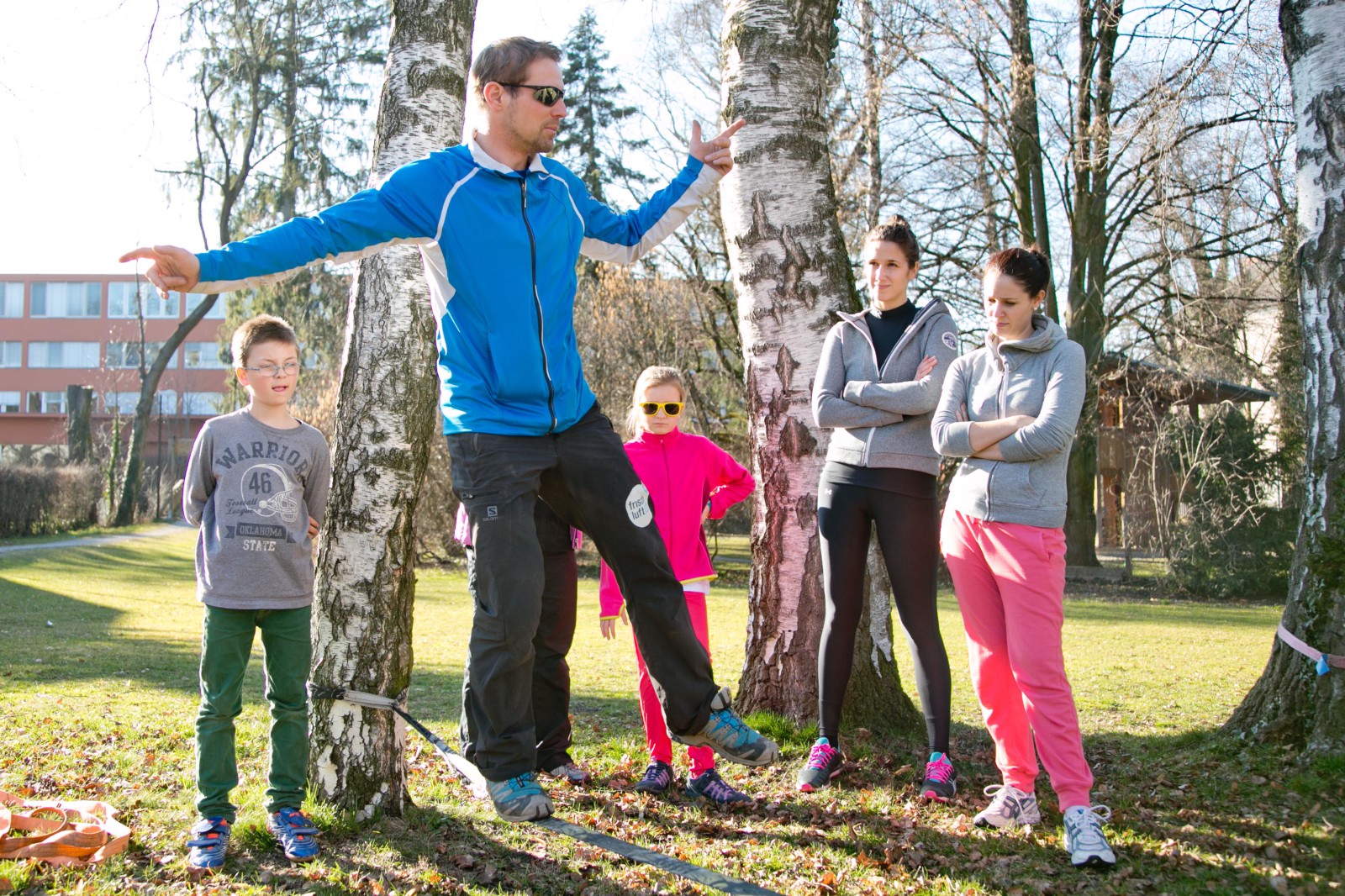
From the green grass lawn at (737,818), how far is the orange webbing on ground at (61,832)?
61 mm

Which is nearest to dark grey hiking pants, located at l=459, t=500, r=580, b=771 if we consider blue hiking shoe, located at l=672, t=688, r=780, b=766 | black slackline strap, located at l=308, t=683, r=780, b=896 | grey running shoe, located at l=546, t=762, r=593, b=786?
grey running shoe, located at l=546, t=762, r=593, b=786

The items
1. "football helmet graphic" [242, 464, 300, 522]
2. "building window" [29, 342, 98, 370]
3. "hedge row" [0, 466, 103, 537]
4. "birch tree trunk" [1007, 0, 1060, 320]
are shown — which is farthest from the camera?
"building window" [29, 342, 98, 370]

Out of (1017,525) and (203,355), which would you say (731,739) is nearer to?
(1017,525)

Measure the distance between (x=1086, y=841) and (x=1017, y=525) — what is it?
106 cm

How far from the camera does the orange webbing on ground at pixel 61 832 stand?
11.2 feet

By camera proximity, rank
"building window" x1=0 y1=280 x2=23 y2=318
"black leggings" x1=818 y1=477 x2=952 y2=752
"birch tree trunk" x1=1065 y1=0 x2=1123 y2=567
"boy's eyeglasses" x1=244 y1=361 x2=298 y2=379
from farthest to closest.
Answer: "building window" x1=0 y1=280 x2=23 y2=318 → "birch tree trunk" x1=1065 y1=0 x2=1123 y2=567 → "black leggings" x1=818 y1=477 x2=952 y2=752 → "boy's eyeglasses" x1=244 y1=361 x2=298 y2=379

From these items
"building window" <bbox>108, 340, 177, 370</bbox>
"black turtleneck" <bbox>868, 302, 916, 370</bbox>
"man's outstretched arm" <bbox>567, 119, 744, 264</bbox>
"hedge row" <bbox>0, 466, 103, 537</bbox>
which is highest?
"building window" <bbox>108, 340, 177, 370</bbox>

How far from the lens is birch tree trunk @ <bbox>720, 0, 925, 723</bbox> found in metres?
4.98

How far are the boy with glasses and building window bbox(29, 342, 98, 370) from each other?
65.1m

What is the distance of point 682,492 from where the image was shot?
4.47m

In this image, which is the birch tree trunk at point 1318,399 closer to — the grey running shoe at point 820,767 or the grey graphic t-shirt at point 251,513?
the grey running shoe at point 820,767

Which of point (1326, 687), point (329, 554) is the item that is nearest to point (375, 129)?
point (329, 554)

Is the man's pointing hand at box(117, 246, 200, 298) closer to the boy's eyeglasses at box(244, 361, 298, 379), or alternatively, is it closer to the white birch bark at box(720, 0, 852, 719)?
the boy's eyeglasses at box(244, 361, 298, 379)

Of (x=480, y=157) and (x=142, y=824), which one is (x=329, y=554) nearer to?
(x=142, y=824)
